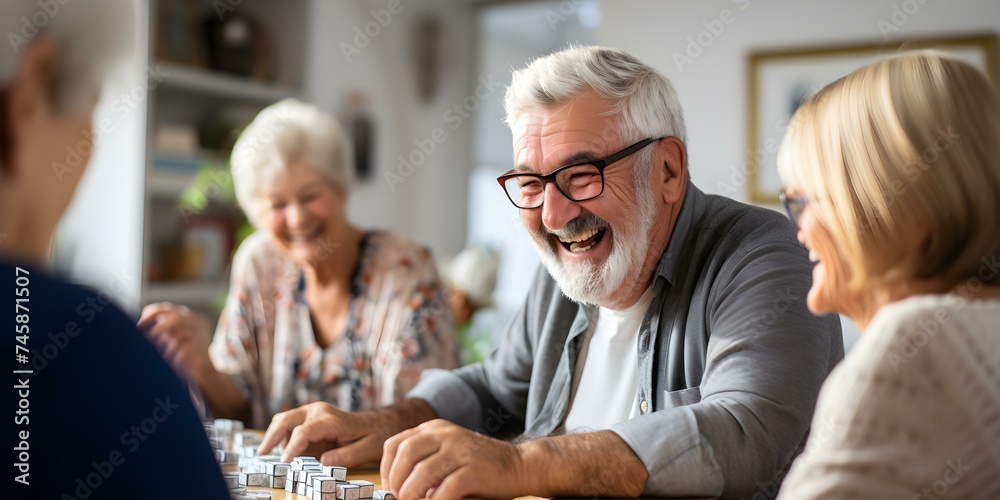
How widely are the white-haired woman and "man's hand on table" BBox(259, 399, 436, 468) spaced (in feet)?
2.41

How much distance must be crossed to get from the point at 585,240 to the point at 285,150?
1.21 metres

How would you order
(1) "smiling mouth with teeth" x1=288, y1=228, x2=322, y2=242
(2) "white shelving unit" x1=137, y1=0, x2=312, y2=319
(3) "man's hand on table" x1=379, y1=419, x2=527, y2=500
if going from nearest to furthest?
(3) "man's hand on table" x1=379, y1=419, x2=527, y2=500 → (1) "smiling mouth with teeth" x1=288, y1=228, x2=322, y2=242 → (2) "white shelving unit" x1=137, y1=0, x2=312, y2=319

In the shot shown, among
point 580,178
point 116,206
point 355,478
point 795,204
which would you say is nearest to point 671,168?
point 580,178

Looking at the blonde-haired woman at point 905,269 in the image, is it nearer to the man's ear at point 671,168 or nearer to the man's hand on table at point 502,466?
the man's hand on table at point 502,466

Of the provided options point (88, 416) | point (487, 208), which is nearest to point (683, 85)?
point (487, 208)

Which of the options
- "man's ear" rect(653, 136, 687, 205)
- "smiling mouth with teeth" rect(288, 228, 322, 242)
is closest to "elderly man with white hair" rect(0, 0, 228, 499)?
"man's ear" rect(653, 136, 687, 205)

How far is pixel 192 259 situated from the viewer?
4.08m

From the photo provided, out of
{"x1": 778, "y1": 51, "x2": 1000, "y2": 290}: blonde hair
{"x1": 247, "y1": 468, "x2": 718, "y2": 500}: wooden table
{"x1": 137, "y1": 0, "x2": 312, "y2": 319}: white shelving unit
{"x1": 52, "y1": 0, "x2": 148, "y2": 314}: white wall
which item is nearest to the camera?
{"x1": 778, "y1": 51, "x2": 1000, "y2": 290}: blonde hair

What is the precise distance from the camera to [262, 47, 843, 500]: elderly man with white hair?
114cm

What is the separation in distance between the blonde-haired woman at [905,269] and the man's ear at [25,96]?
0.72 metres

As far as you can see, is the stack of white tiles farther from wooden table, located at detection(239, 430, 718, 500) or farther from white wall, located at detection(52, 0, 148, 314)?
white wall, located at detection(52, 0, 148, 314)

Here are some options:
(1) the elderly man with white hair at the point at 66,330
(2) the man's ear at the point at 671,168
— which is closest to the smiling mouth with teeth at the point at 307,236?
(2) the man's ear at the point at 671,168

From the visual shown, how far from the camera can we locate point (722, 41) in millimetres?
3838

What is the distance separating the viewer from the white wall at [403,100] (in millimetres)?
4613
